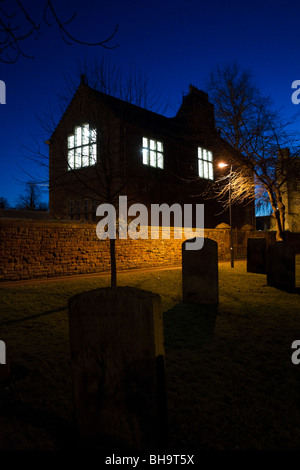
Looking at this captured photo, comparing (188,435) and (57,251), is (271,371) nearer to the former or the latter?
(188,435)

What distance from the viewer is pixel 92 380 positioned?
2.35 meters

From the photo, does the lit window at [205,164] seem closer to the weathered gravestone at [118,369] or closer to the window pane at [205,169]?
the window pane at [205,169]

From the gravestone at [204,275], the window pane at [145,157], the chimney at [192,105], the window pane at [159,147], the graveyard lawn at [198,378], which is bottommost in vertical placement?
the graveyard lawn at [198,378]

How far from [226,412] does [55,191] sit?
20466mm

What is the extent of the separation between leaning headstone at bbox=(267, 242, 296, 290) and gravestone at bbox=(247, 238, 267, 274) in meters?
3.30

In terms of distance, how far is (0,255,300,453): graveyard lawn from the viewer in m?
2.49

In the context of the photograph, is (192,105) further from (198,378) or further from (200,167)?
(198,378)

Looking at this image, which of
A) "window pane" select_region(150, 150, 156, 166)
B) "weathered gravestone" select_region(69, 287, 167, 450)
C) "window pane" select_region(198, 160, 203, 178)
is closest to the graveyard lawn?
"weathered gravestone" select_region(69, 287, 167, 450)

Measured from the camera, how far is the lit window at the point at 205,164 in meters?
23.3

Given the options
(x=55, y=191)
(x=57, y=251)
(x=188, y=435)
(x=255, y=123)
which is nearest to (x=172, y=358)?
(x=188, y=435)

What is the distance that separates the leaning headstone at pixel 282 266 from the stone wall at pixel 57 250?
7.16m

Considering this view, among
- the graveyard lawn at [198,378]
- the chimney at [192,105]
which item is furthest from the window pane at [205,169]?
the graveyard lawn at [198,378]

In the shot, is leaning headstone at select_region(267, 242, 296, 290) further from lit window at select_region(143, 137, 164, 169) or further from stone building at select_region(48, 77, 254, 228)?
lit window at select_region(143, 137, 164, 169)

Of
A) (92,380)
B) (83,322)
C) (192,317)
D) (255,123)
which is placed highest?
(255,123)
